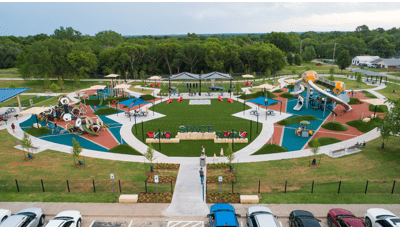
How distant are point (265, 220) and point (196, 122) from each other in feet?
75.7

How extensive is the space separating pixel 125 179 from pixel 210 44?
69.8 meters

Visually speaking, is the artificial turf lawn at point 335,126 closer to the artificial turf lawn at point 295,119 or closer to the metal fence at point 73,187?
the artificial turf lawn at point 295,119

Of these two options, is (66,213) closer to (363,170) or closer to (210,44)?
(363,170)

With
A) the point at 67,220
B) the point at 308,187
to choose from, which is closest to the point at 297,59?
the point at 308,187

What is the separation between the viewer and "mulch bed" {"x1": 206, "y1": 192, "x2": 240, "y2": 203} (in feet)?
58.1

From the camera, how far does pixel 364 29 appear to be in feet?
556

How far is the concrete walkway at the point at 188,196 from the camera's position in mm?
16734

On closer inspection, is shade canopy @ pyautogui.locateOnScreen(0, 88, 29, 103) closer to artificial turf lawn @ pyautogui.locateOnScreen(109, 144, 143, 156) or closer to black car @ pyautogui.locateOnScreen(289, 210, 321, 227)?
artificial turf lawn @ pyautogui.locateOnScreen(109, 144, 143, 156)

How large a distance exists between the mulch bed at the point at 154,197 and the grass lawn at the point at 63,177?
64 cm

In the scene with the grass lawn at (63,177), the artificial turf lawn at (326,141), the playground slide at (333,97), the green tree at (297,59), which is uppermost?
the green tree at (297,59)

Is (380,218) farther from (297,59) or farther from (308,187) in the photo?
(297,59)

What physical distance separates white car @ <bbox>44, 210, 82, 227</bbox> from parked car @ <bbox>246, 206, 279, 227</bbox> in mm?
10105

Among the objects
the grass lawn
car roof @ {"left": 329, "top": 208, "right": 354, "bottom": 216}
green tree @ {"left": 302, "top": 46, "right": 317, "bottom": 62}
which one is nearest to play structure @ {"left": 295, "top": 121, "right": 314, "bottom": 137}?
car roof @ {"left": 329, "top": 208, "right": 354, "bottom": 216}

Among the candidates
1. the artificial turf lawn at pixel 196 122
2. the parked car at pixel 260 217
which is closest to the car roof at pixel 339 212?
the parked car at pixel 260 217
